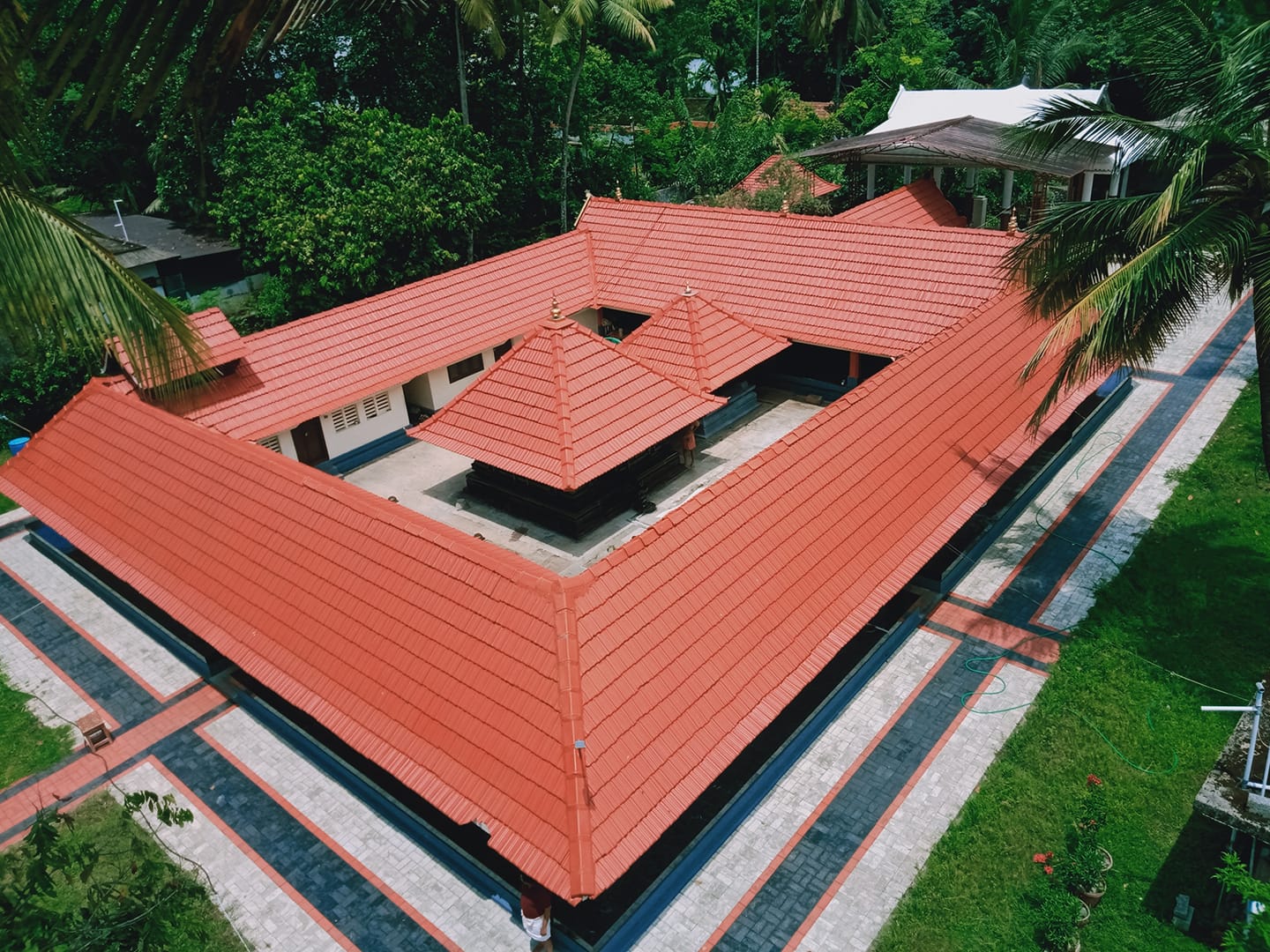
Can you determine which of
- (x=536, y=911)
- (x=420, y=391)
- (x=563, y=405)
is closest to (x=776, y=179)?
(x=420, y=391)

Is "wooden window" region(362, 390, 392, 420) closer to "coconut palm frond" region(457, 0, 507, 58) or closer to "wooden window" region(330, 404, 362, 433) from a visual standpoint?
"wooden window" region(330, 404, 362, 433)

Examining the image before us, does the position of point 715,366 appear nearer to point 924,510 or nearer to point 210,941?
point 924,510

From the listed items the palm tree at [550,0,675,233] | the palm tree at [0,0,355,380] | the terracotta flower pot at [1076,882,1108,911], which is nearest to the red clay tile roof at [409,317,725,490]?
the palm tree at [0,0,355,380]

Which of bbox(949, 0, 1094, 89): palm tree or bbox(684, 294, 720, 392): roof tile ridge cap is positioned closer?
bbox(684, 294, 720, 392): roof tile ridge cap

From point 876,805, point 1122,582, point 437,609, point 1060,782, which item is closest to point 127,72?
point 437,609

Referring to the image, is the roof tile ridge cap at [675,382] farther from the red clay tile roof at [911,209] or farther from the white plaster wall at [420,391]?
the red clay tile roof at [911,209]

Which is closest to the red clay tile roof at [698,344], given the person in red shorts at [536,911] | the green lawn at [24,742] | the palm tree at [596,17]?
the person in red shorts at [536,911]
